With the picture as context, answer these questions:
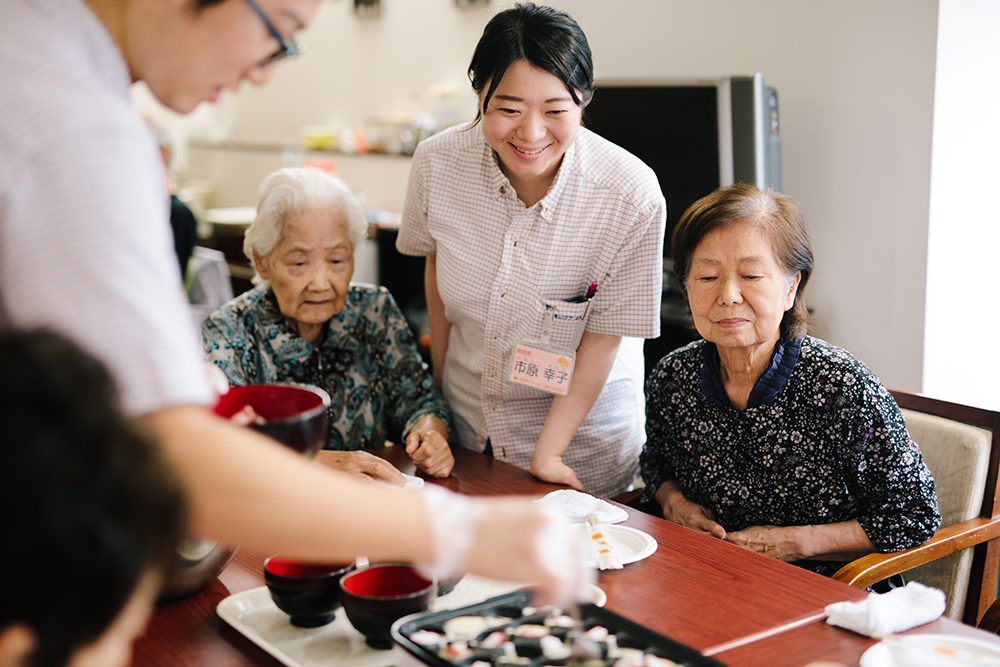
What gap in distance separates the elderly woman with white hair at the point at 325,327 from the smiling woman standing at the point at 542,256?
0.14 meters

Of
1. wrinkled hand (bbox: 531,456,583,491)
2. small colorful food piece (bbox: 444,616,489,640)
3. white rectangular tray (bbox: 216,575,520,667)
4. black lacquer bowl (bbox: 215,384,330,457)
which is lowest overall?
wrinkled hand (bbox: 531,456,583,491)

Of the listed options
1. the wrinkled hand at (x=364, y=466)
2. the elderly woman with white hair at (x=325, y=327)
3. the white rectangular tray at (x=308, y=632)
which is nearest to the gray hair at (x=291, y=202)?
the elderly woman with white hair at (x=325, y=327)

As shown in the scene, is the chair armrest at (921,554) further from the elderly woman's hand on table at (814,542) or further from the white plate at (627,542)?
the white plate at (627,542)

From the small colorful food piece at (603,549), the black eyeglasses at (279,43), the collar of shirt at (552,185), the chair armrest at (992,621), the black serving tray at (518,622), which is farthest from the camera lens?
the collar of shirt at (552,185)

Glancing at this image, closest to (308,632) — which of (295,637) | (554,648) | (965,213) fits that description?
(295,637)

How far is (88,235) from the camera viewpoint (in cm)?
70

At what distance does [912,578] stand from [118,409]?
1882mm

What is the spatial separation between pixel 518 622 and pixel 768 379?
0.99 meters

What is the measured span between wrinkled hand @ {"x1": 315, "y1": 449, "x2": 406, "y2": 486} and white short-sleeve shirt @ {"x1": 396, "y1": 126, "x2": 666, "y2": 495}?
15.1 inches

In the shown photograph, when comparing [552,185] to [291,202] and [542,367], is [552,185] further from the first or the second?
[291,202]

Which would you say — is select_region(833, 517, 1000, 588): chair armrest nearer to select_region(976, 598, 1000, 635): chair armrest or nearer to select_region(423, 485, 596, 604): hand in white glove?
select_region(976, 598, 1000, 635): chair armrest

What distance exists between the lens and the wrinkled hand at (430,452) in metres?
1.84

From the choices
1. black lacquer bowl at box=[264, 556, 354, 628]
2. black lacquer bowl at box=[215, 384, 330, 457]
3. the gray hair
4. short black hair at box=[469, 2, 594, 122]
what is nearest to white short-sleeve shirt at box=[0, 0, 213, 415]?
black lacquer bowl at box=[215, 384, 330, 457]

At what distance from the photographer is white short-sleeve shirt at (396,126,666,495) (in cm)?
192
